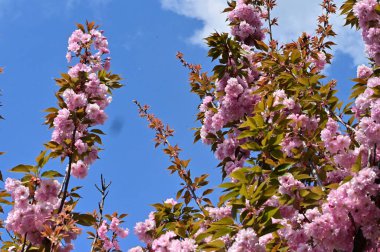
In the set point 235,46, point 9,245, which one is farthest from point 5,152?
point 235,46

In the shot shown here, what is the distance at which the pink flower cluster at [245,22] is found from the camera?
5938 millimetres

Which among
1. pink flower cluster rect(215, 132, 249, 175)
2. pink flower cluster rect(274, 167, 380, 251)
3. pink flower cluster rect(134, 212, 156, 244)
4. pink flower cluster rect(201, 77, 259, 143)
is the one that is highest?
pink flower cluster rect(201, 77, 259, 143)

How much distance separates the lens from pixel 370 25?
4.48 metres

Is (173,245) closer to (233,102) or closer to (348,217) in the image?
(348,217)

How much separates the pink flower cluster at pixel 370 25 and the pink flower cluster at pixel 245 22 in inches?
68.9

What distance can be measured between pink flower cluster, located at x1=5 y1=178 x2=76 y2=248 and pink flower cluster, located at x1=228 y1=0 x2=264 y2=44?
3.36 m

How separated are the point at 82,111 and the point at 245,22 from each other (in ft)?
8.89

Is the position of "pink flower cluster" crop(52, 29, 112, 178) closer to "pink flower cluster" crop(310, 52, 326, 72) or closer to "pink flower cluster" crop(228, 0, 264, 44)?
"pink flower cluster" crop(228, 0, 264, 44)

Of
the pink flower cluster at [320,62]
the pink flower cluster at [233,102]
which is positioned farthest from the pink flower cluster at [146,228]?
the pink flower cluster at [320,62]

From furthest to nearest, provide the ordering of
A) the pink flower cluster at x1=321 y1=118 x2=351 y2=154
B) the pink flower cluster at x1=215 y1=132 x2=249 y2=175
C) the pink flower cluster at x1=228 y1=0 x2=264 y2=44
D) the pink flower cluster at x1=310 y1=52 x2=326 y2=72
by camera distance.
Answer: the pink flower cluster at x1=310 y1=52 x2=326 y2=72 → the pink flower cluster at x1=228 y1=0 x2=264 y2=44 → the pink flower cluster at x1=215 y1=132 x2=249 y2=175 → the pink flower cluster at x1=321 y1=118 x2=351 y2=154

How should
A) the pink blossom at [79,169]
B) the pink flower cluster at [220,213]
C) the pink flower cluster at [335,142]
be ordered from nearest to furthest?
the pink flower cluster at [335,142] → the pink flower cluster at [220,213] → the pink blossom at [79,169]

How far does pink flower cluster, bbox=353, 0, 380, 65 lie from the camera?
14.2 ft

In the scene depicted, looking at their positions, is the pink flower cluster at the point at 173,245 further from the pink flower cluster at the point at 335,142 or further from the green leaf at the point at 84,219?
the pink flower cluster at the point at 335,142

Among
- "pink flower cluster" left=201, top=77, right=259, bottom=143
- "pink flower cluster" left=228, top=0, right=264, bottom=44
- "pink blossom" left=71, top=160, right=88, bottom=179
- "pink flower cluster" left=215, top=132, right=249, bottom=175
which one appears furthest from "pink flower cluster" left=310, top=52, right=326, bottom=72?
"pink blossom" left=71, top=160, right=88, bottom=179
